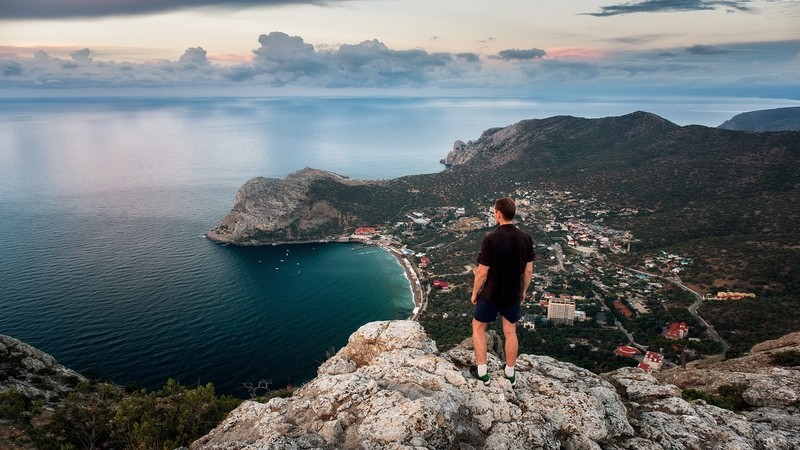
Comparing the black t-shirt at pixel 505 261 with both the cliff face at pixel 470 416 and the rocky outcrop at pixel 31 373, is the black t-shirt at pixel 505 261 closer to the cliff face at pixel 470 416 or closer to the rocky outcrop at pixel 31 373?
the cliff face at pixel 470 416

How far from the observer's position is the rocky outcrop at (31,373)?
2259 centimetres

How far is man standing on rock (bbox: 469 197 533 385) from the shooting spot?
7.40 meters

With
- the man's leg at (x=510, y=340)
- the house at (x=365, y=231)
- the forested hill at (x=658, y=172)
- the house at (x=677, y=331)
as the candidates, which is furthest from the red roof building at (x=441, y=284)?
the man's leg at (x=510, y=340)

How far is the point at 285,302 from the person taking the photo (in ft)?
220

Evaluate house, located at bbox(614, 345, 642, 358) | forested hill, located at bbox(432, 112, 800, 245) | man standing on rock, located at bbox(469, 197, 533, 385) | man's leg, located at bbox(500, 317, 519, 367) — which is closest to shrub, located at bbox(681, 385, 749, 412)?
man's leg, located at bbox(500, 317, 519, 367)

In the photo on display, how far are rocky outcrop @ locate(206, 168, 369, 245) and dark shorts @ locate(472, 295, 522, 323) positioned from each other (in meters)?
91.9

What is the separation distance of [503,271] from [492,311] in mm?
964

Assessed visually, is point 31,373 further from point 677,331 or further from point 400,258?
point 400,258

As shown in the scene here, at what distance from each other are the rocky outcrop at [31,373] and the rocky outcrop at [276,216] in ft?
219

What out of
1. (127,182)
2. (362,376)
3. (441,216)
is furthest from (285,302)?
(127,182)

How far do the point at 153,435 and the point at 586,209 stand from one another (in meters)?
99.2

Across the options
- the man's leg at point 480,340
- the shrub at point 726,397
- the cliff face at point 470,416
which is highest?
the man's leg at point 480,340

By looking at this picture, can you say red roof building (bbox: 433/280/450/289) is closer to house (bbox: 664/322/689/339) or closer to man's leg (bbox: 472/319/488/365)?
house (bbox: 664/322/689/339)


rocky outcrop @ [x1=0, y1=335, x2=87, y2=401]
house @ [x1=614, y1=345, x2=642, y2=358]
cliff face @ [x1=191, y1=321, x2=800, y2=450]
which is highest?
cliff face @ [x1=191, y1=321, x2=800, y2=450]
